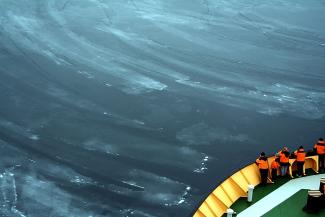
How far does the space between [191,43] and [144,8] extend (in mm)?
5835

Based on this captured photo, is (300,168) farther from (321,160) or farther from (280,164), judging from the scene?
(321,160)

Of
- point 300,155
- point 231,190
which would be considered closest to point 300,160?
point 300,155

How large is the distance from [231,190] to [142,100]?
7444mm

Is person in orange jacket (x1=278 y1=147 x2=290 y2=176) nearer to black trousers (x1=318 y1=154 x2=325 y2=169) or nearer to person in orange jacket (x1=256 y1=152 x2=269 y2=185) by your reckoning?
person in orange jacket (x1=256 y1=152 x2=269 y2=185)

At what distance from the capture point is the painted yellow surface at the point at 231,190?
932 cm

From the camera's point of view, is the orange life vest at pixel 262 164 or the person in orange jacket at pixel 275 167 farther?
the person in orange jacket at pixel 275 167

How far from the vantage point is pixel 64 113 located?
15.6 meters

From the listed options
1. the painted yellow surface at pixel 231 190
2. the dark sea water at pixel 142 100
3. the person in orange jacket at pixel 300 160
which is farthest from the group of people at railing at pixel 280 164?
the dark sea water at pixel 142 100

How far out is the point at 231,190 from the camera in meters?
9.86

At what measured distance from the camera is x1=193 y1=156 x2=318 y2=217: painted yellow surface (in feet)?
30.6

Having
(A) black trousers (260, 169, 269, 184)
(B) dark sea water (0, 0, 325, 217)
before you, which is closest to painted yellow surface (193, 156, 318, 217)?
(A) black trousers (260, 169, 269, 184)

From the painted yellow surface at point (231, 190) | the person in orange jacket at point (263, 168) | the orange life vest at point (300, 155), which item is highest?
the orange life vest at point (300, 155)

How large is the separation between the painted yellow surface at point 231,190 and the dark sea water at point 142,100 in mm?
1781

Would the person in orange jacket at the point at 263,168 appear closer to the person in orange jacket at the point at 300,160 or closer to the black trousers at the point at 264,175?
the black trousers at the point at 264,175
